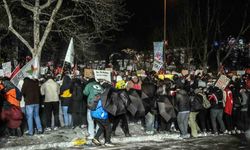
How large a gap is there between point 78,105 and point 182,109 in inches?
136

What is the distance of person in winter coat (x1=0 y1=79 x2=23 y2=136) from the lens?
48.8ft

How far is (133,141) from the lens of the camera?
1598 cm

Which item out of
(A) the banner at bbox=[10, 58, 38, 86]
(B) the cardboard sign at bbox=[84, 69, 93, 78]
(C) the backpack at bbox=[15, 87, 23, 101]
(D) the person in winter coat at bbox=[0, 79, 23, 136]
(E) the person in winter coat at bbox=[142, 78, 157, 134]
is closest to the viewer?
(D) the person in winter coat at bbox=[0, 79, 23, 136]

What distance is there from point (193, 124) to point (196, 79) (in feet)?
8.09

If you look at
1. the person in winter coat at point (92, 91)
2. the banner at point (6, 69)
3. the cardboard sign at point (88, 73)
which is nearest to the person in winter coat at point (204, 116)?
the cardboard sign at point (88, 73)

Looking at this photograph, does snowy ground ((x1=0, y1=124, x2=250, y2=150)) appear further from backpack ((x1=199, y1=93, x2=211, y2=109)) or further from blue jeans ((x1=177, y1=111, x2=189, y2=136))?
backpack ((x1=199, y1=93, x2=211, y2=109))

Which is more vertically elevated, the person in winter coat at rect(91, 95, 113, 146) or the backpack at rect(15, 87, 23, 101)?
the backpack at rect(15, 87, 23, 101)

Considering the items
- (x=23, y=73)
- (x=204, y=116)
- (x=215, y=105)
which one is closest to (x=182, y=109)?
(x=204, y=116)

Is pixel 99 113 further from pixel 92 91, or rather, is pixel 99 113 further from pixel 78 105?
pixel 78 105

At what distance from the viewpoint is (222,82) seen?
18.3 meters

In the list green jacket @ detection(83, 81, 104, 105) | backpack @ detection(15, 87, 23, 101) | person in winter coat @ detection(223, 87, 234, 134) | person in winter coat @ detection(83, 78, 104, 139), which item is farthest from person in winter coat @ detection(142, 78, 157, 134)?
backpack @ detection(15, 87, 23, 101)

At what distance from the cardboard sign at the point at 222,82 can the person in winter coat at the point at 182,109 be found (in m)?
1.82

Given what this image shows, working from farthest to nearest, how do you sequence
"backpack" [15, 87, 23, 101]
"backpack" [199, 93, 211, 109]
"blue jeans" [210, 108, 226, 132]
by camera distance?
"blue jeans" [210, 108, 226, 132], "backpack" [199, 93, 211, 109], "backpack" [15, 87, 23, 101]

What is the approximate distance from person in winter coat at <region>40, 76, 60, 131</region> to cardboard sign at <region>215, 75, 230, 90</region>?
5802 millimetres
